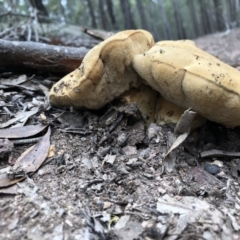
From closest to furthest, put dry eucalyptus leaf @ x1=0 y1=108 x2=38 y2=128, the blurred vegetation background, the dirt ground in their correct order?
1. the dirt ground
2. dry eucalyptus leaf @ x1=0 y1=108 x2=38 y2=128
3. the blurred vegetation background

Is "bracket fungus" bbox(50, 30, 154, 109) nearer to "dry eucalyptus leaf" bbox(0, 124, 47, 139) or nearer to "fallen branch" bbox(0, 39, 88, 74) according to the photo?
"dry eucalyptus leaf" bbox(0, 124, 47, 139)

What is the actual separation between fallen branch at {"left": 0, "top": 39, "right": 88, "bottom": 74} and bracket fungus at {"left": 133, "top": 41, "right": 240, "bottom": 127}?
1264 mm

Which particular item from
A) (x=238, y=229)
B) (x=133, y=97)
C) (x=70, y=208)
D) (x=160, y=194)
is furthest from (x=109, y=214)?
(x=133, y=97)

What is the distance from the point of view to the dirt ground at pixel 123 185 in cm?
163

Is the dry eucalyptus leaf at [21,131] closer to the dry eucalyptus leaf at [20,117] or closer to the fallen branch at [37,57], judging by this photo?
the dry eucalyptus leaf at [20,117]

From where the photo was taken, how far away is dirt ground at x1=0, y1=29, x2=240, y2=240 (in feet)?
5.36

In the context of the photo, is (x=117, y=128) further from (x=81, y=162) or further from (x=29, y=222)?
(x=29, y=222)

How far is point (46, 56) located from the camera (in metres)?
3.22

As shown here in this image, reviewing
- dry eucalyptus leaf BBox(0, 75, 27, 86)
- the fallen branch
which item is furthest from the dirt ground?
the fallen branch

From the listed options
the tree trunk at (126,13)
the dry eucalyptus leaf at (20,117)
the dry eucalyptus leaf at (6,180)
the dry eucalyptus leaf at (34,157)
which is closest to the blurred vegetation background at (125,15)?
the tree trunk at (126,13)

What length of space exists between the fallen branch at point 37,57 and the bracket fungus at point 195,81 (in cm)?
126

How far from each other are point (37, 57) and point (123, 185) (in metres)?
1.80

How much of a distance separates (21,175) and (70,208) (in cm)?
42

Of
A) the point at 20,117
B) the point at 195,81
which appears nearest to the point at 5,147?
the point at 20,117
